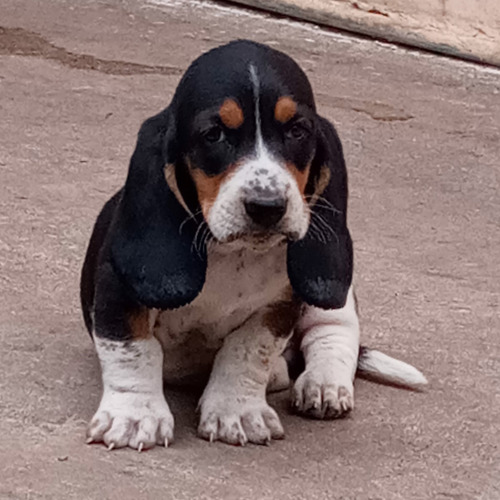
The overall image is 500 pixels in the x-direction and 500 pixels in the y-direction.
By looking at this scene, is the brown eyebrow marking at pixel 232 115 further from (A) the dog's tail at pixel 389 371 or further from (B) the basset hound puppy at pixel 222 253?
(A) the dog's tail at pixel 389 371

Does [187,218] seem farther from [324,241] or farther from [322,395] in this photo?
[322,395]

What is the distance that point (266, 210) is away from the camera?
340cm

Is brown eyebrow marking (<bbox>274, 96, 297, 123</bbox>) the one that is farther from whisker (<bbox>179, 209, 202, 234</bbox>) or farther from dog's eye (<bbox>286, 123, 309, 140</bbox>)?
whisker (<bbox>179, 209, 202, 234</bbox>)

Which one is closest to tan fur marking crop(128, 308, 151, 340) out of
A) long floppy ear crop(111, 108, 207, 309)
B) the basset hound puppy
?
the basset hound puppy

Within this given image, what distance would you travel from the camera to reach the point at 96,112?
736cm

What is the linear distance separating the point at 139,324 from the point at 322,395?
71 cm

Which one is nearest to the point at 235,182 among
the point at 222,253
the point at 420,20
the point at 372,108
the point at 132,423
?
the point at 222,253

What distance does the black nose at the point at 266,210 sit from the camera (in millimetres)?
3383

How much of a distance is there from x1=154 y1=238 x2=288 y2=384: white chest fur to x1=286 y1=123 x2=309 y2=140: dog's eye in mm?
354

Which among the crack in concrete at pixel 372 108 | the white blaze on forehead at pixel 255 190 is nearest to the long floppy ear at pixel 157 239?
the white blaze on forehead at pixel 255 190

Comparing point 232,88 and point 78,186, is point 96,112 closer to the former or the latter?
point 78,186

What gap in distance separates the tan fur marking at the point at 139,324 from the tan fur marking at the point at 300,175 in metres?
0.60

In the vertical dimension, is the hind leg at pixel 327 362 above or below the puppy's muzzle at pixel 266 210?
below

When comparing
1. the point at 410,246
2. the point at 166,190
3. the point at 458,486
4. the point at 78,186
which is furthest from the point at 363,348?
the point at 78,186
